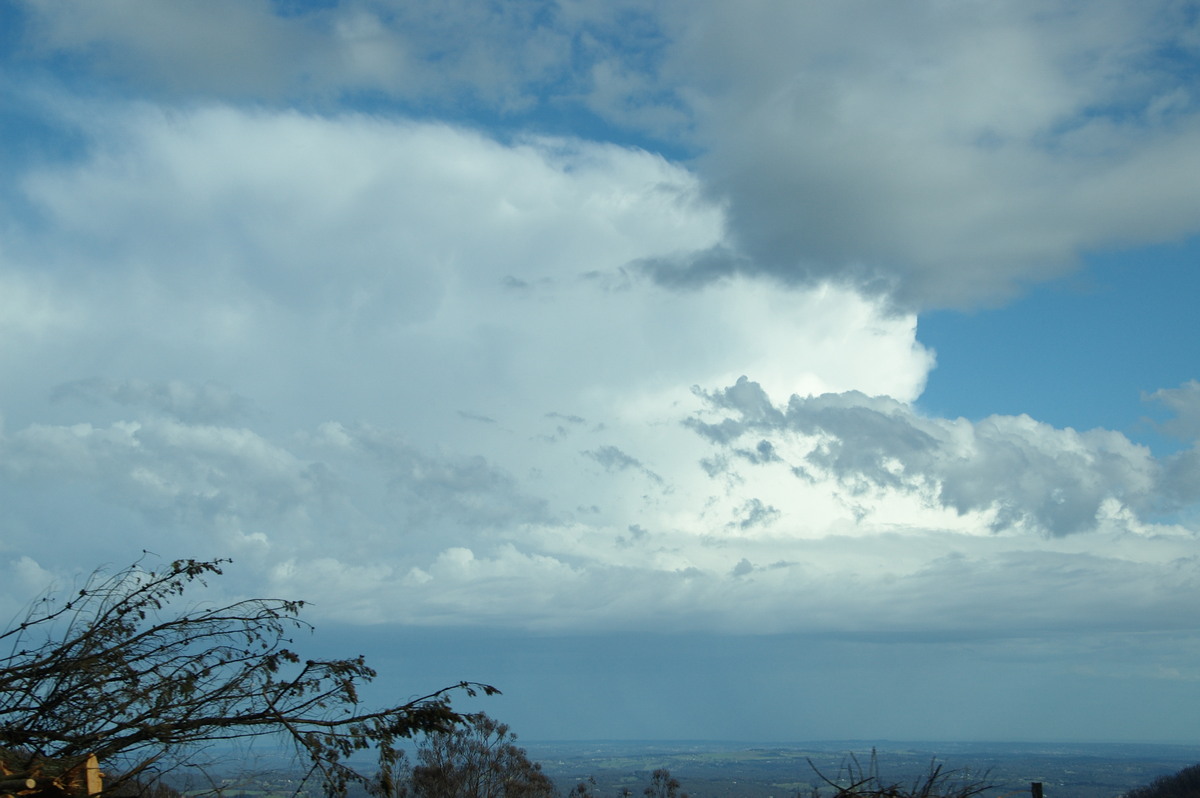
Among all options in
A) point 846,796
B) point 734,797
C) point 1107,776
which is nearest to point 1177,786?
point 734,797

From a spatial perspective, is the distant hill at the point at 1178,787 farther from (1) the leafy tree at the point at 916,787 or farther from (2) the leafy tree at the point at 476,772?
(1) the leafy tree at the point at 916,787

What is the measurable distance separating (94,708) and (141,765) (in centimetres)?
318

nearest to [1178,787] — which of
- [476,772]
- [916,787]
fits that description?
[476,772]

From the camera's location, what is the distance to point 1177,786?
91.8m

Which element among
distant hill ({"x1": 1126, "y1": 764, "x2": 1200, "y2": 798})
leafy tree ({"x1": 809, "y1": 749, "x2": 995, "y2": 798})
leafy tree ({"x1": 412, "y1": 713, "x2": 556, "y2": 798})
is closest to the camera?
leafy tree ({"x1": 809, "y1": 749, "x2": 995, "y2": 798})

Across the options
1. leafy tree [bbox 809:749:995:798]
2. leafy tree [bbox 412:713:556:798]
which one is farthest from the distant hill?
leafy tree [bbox 809:749:995:798]

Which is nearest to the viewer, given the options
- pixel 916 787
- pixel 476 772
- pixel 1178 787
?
pixel 916 787

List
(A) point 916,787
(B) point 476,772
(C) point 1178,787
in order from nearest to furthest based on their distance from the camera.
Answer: (A) point 916,787
(B) point 476,772
(C) point 1178,787

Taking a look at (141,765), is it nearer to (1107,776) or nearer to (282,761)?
(282,761)

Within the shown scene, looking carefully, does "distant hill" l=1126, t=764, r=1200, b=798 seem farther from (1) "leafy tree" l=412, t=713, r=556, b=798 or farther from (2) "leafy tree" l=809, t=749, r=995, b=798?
(2) "leafy tree" l=809, t=749, r=995, b=798

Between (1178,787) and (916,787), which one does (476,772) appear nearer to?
(916,787)

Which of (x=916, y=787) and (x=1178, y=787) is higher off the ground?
(x=916, y=787)

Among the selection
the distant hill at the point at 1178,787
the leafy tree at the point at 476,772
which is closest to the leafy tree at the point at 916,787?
the leafy tree at the point at 476,772

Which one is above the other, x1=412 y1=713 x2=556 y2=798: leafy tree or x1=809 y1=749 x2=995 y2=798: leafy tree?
x1=809 y1=749 x2=995 y2=798: leafy tree
